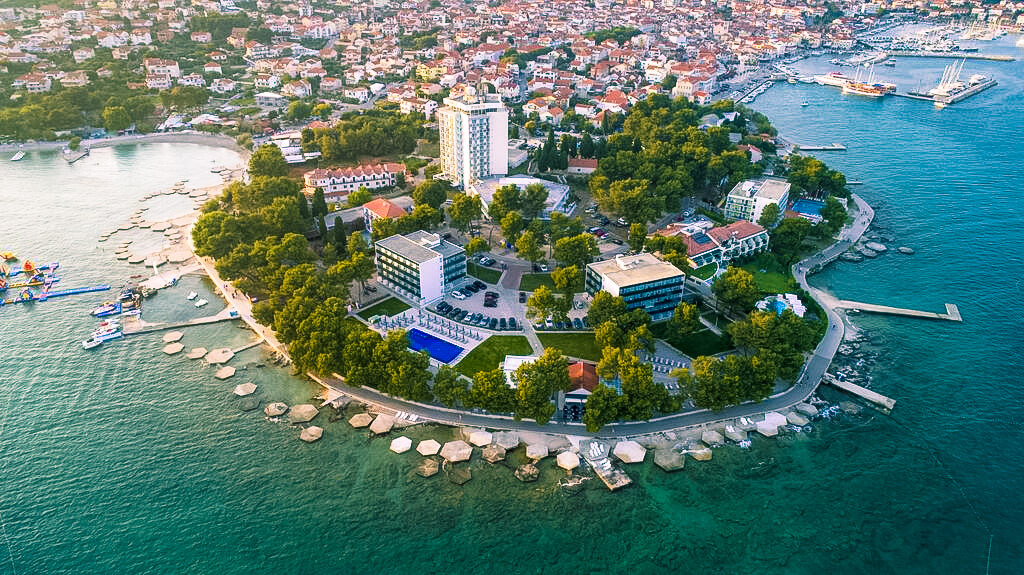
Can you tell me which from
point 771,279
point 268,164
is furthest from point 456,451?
point 268,164

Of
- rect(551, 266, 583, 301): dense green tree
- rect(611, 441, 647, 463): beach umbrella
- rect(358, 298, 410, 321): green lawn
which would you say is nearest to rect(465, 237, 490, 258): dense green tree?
rect(358, 298, 410, 321): green lawn

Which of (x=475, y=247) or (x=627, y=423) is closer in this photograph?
(x=627, y=423)

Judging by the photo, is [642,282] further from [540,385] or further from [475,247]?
[475,247]

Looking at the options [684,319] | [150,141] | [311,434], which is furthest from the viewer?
[150,141]

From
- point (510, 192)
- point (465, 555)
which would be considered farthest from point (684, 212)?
point (465, 555)

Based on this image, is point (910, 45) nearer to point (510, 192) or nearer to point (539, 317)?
point (510, 192)

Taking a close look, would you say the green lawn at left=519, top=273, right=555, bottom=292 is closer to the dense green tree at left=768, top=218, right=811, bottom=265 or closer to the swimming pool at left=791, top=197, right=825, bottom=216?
the dense green tree at left=768, top=218, right=811, bottom=265
